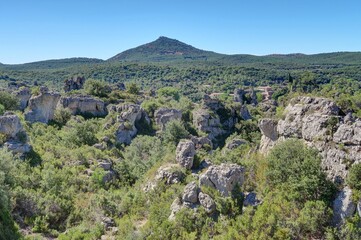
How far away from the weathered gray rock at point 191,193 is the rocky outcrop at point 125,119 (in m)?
29.8

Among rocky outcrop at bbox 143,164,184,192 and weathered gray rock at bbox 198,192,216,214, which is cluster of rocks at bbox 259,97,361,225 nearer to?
weathered gray rock at bbox 198,192,216,214

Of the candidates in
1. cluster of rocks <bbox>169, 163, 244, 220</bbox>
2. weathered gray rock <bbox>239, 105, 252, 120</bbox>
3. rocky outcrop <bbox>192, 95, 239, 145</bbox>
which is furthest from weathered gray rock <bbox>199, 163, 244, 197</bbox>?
weathered gray rock <bbox>239, 105, 252, 120</bbox>

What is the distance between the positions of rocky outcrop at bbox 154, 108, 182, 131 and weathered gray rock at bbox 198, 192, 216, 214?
36497mm

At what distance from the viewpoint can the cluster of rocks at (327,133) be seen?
17.0 meters

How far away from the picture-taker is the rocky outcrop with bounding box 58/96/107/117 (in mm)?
58469

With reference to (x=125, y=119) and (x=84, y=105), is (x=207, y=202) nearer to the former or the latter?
(x=125, y=119)

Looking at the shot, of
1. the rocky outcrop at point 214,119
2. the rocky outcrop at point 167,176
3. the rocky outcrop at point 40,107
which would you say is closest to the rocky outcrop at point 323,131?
the rocky outcrop at point 167,176

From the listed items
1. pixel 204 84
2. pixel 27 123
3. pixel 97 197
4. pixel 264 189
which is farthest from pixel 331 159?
pixel 204 84

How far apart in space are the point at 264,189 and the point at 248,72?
530 feet

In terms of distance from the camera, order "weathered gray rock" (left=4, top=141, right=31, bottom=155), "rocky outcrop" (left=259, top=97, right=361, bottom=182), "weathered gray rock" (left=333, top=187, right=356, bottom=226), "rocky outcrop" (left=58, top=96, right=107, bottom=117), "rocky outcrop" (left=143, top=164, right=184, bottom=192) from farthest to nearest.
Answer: "rocky outcrop" (left=58, top=96, right=107, bottom=117) < "weathered gray rock" (left=4, top=141, right=31, bottom=155) < "rocky outcrop" (left=143, top=164, right=184, bottom=192) < "rocky outcrop" (left=259, top=97, right=361, bottom=182) < "weathered gray rock" (left=333, top=187, right=356, bottom=226)

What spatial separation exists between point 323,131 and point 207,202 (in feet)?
26.2

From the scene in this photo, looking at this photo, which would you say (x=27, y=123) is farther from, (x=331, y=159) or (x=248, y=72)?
(x=248, y=72)

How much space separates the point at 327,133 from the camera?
64.1ft

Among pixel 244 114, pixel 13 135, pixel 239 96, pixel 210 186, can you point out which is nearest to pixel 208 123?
pixel 244 114
